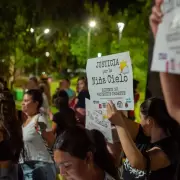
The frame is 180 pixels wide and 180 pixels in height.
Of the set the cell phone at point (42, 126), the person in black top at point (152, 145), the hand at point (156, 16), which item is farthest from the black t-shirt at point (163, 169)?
the cell phone at point (42, 126)

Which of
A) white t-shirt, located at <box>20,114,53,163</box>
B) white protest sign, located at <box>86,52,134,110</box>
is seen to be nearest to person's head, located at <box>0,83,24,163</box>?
white t-shirt, located at <box>20,114,53,163</box>

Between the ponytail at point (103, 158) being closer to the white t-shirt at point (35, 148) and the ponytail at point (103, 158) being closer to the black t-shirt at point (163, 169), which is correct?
the black t-shirt at point (163, 169)

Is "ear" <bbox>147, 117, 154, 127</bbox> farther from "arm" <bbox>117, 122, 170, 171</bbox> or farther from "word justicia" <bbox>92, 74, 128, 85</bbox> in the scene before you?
"word justicia" <bbox>92, 74, 128, 85</bbox>

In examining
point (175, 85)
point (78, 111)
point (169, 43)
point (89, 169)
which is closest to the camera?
point (169, 43)

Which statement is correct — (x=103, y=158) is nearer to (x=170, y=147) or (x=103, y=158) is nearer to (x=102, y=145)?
(x=102, y=145)

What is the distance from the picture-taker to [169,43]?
1.87m

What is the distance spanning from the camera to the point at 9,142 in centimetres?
421

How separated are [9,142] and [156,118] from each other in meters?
1.42

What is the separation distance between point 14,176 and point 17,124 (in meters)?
0.77

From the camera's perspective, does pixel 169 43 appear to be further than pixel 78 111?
No

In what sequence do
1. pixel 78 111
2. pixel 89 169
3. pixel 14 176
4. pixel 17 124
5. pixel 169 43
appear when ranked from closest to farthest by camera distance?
1. pixel 169 43
2. pixel 89 169
3. pixel 14 176
4. pixel 17 124
5. pixel 78 111

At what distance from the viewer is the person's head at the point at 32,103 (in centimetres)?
562

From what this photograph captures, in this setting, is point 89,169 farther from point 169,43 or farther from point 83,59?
point 83,59

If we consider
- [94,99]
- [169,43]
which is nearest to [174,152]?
[94,99]
